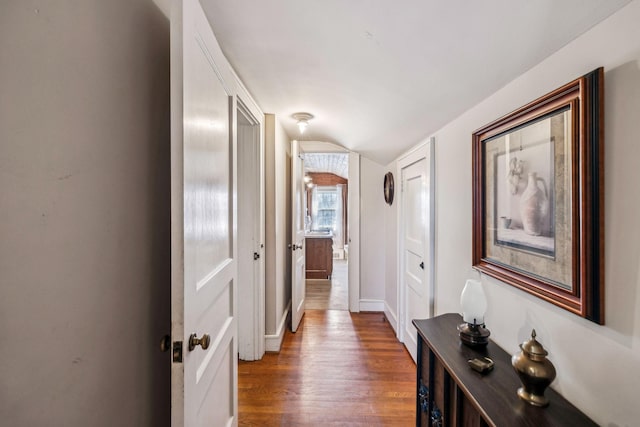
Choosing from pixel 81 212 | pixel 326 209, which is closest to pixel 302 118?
pixel 81 212

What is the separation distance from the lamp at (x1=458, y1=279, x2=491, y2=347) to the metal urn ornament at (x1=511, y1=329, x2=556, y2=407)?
0.33m

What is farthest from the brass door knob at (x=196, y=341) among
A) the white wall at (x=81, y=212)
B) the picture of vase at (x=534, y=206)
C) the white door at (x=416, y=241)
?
the white door at (x=416, y=241)

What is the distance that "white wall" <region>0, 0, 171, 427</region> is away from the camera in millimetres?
485

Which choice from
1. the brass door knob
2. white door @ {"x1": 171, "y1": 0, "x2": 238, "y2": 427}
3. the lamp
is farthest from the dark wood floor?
the brass door knob

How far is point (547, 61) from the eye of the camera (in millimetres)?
946

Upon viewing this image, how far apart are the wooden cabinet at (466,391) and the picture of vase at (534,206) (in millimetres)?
503

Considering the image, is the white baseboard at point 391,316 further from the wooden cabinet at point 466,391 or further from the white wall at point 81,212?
the white wall at point 81,212

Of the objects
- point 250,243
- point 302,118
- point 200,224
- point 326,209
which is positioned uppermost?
point 302,118

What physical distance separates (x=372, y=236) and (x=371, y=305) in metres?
0.89

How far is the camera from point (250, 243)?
234 cm

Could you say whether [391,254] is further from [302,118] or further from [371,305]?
[302,118]

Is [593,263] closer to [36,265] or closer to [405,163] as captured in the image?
[36,265]

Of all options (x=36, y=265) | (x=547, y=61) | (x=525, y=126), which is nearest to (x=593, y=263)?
(x=525, y=126)

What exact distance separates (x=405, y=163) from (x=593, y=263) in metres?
1.96
